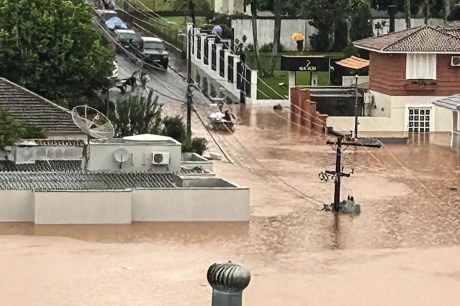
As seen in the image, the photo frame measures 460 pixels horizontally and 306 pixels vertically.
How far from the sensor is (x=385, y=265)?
26.3m

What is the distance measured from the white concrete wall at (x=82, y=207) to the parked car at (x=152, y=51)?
30686 millimetres

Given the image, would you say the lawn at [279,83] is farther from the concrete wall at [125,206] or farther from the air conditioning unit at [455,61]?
the concrete wall at [125,206]

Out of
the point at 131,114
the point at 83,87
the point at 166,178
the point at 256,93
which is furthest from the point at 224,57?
the point at 166,178

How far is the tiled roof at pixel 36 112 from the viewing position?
125 ft

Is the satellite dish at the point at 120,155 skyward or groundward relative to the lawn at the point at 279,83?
groundward

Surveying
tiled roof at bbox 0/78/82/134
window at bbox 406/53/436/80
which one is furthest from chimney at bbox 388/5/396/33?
tiled roof at bbox 0/78/82/134

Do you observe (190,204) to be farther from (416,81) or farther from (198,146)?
(416,81)

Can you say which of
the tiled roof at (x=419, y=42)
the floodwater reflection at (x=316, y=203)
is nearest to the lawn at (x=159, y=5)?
the tiled roof at (x=419, y=42)

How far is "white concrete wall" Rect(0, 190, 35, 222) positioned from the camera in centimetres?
2998

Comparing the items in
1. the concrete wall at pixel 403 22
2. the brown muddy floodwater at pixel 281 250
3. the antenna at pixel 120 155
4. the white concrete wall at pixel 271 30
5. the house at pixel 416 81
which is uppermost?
the concrete wall at pixel 403 22

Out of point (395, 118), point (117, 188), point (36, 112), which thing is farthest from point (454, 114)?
point (117, 188)

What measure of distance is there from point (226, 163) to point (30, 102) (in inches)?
259

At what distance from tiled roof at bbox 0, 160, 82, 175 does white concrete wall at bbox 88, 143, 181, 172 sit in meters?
0.99

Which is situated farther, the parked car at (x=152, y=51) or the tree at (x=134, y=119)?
the parked car at (x=152, y=51)
